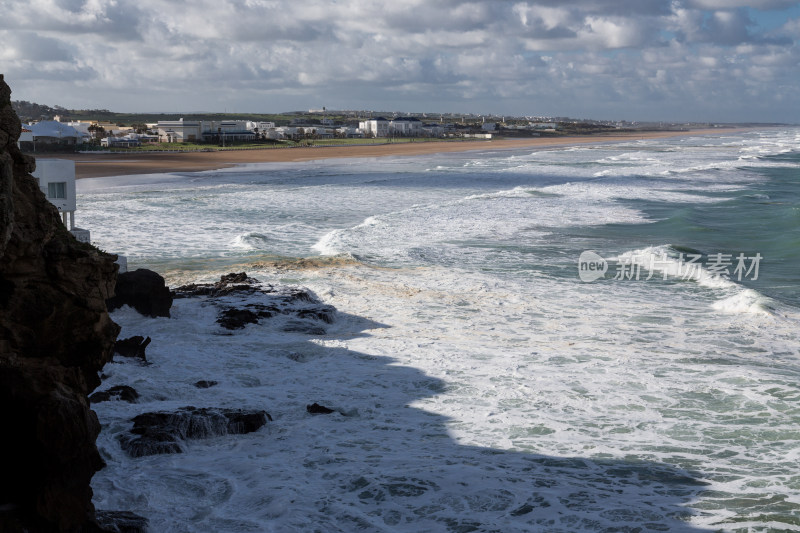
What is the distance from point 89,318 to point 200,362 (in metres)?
5.22

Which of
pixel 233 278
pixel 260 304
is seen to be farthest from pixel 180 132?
pixel 260 304

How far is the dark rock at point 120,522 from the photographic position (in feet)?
25.5

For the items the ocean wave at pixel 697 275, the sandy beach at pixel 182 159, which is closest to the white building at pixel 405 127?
the sandy beach at pixel 182 159

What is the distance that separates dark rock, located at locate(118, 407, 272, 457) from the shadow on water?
152 mm

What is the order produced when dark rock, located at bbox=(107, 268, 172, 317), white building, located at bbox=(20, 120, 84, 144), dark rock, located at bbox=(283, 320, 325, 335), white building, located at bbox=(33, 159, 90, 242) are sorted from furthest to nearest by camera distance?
white building, located at bbox=(20, 120, 84, 144)
white building, located at bbox=(33, 159, 90, 242)
dark rock, located at bbox=(107, 268, 172, 317)
dark rock, located at bbox=(283, 320, 325, 335)

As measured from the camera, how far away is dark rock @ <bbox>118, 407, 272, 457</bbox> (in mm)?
10078

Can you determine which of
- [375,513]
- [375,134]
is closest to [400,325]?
[375,513]

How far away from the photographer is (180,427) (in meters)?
10.6

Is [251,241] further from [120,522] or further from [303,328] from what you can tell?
[120,522]

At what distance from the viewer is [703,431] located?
11.0 meters

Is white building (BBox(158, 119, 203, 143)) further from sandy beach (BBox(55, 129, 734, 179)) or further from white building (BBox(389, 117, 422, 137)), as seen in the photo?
white building (BBox(389, 117, 422, 137))

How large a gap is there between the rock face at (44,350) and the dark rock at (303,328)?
653 cm

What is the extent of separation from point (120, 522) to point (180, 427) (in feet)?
8.48

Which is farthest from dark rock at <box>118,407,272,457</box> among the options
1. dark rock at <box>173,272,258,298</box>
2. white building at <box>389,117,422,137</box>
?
white building at <box>389,117,422,137</box>
